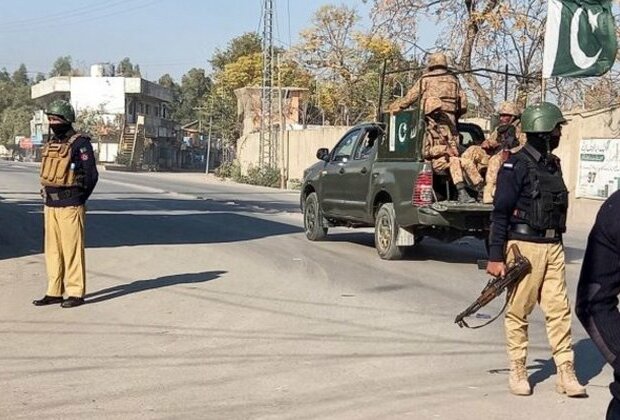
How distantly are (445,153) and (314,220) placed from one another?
4141mm

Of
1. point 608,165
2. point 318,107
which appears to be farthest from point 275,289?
point 318,107

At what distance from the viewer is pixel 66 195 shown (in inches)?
330

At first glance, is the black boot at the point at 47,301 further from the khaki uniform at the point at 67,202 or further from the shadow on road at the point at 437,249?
the shadow on road at the point at 437,249

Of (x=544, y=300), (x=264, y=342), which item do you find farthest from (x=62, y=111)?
(x=544, y=300)

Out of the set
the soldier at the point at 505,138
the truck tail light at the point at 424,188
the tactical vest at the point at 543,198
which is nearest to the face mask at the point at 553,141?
the tactical vest at the point at 543,198

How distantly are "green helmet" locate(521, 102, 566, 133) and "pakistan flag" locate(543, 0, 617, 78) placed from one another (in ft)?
35.1

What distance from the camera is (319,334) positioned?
7.50 meters

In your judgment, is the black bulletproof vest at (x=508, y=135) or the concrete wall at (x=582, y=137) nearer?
the black bulletproof vest at (x=508, y=135)

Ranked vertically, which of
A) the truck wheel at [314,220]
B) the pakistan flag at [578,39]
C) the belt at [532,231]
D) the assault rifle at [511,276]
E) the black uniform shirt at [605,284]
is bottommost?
the truck wheel at [314,220]

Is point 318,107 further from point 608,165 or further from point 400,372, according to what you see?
point 400,372

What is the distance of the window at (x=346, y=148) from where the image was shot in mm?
13797

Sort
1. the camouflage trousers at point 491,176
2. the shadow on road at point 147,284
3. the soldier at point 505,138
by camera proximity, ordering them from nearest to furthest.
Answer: the shadow on road at point 147,284, the soldier at point 505,138, the camouflage trousers at point 491,176

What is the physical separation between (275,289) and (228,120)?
5013cm

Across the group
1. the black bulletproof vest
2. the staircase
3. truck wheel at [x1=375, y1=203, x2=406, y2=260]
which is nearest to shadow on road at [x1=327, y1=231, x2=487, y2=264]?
truck wheel at [x1=375, y1=203, x2=406, y2=260]
